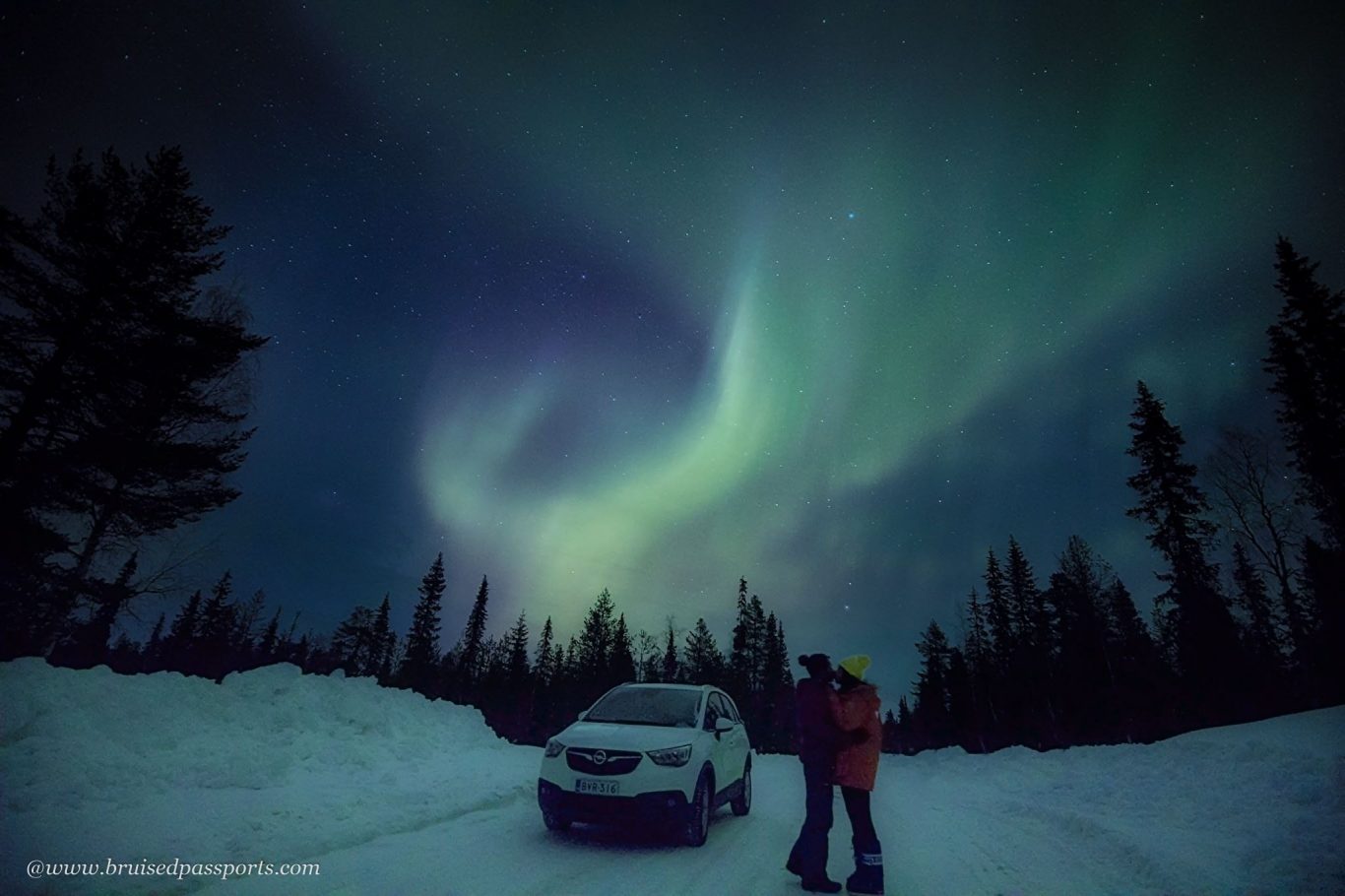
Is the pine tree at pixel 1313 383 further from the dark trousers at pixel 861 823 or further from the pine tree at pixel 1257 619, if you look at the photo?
the dark trousers at pixel 861 823

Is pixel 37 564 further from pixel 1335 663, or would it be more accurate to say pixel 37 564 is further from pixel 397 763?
pixel 1335 663

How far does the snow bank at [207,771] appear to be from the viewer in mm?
4996

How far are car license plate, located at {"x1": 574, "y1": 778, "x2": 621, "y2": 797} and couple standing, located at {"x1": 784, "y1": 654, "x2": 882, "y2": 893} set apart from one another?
189 cm

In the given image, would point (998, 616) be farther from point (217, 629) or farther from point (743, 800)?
point (217, 629)

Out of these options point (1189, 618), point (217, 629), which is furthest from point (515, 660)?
point (1189, 618)

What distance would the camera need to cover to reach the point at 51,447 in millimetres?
14367

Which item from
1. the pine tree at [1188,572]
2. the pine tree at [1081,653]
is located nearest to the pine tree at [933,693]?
the pine tree at [1081,653]

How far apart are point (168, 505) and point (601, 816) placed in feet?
58.0

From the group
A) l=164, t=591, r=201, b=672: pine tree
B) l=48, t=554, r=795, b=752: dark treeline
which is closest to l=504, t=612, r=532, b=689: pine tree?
l=48, t=554, r=795, b=752: dark treeline

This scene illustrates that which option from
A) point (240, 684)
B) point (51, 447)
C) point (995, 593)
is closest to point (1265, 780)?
point (240, 684)

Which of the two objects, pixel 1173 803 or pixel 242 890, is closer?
pixel 242 890

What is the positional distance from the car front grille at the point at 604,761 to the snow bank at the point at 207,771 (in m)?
2.30

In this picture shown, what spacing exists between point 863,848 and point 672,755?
2.13m

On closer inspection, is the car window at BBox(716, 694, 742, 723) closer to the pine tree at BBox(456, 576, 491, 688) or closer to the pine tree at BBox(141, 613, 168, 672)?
the pine tree at BBox(456, 576, 491, 688)
